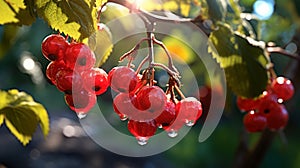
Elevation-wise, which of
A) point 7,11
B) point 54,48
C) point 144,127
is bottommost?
point 144,127

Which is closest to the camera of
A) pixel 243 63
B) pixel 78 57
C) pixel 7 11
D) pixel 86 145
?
pixel 78 57

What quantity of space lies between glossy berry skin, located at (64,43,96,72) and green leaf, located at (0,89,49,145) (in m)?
0.34

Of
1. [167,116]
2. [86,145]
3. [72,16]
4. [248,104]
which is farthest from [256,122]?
[86,145]

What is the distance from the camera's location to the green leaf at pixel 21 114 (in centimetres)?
96

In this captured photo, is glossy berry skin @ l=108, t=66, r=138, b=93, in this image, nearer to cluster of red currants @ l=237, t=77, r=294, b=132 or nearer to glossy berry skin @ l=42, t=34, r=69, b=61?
glossy berry skin @ l=42, t=34, r=69, b=61

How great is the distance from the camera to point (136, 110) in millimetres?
666

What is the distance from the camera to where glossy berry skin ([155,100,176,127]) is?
0.66 m

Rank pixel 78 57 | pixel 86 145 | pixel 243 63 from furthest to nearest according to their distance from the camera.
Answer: pixel 86 145, pixel 243 63, pixel 78 57

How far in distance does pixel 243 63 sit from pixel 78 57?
40 centimetres

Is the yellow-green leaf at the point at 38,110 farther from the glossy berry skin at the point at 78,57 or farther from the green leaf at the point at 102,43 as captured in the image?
the glossy berry skin at the point at 78,57

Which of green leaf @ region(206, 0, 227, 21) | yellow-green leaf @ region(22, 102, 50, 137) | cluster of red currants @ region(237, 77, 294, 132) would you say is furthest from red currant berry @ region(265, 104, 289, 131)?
yellow-green leaf @ region(22, 102, 50, 137)

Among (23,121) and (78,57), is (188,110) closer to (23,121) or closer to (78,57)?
(78,57)

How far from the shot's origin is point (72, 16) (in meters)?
0.65

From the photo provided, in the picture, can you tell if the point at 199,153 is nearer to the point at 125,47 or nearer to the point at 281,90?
the point at 125,47
